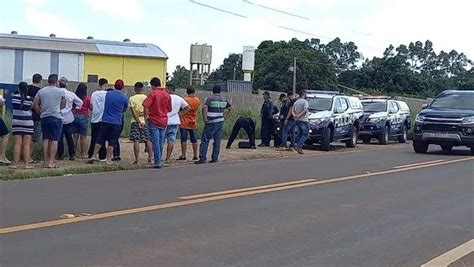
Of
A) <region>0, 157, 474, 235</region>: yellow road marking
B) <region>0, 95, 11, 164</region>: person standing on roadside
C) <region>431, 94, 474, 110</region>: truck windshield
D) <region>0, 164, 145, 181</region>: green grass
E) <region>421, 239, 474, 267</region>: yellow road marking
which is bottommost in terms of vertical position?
<region>0, 164, 145, 181</region>: green grass

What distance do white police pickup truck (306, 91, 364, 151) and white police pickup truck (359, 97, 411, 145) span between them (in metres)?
1.59

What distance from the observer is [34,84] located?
15.1m

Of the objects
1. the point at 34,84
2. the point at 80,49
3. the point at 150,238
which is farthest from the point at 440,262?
the point at 80,49

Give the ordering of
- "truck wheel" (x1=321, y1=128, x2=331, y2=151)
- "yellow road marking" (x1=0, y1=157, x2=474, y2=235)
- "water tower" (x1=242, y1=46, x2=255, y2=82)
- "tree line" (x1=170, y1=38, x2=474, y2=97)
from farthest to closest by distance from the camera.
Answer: "tree line" (x1=170, y1=38, x2=474, y2=97), "water tower" (x1=242, y1=46, x2=255, y2=82), "truck wheel" (x1=321, y1=128, x2=331, y2=151), "yellow road marking" (x1=0, y1=157, x2=474, y2=235)

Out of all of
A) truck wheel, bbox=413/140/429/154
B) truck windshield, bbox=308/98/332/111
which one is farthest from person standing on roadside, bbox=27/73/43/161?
truck wheel, bbox=413/140/429/154

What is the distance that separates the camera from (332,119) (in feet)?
76.6

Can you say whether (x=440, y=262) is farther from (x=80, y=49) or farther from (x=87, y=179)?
(x=80, y=49)

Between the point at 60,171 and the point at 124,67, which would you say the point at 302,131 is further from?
the point at 124,67

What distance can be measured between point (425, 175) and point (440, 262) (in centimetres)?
833

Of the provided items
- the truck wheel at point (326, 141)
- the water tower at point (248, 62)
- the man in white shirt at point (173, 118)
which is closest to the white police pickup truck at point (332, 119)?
the truck wheel at point (326, 141)

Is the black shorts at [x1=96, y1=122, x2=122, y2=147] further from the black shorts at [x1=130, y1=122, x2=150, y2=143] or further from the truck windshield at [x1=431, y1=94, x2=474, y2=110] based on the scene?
the truck windshield at [x1=431, y1=94, x2=474, y2=110]

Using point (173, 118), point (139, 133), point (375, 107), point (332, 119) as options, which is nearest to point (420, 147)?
point (332, 119)

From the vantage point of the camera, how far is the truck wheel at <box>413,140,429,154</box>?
2256cm

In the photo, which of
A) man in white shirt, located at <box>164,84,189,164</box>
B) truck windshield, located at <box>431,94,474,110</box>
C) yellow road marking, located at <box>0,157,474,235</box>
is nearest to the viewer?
yellow road marking, located at <box>0,157,474,235</box>
